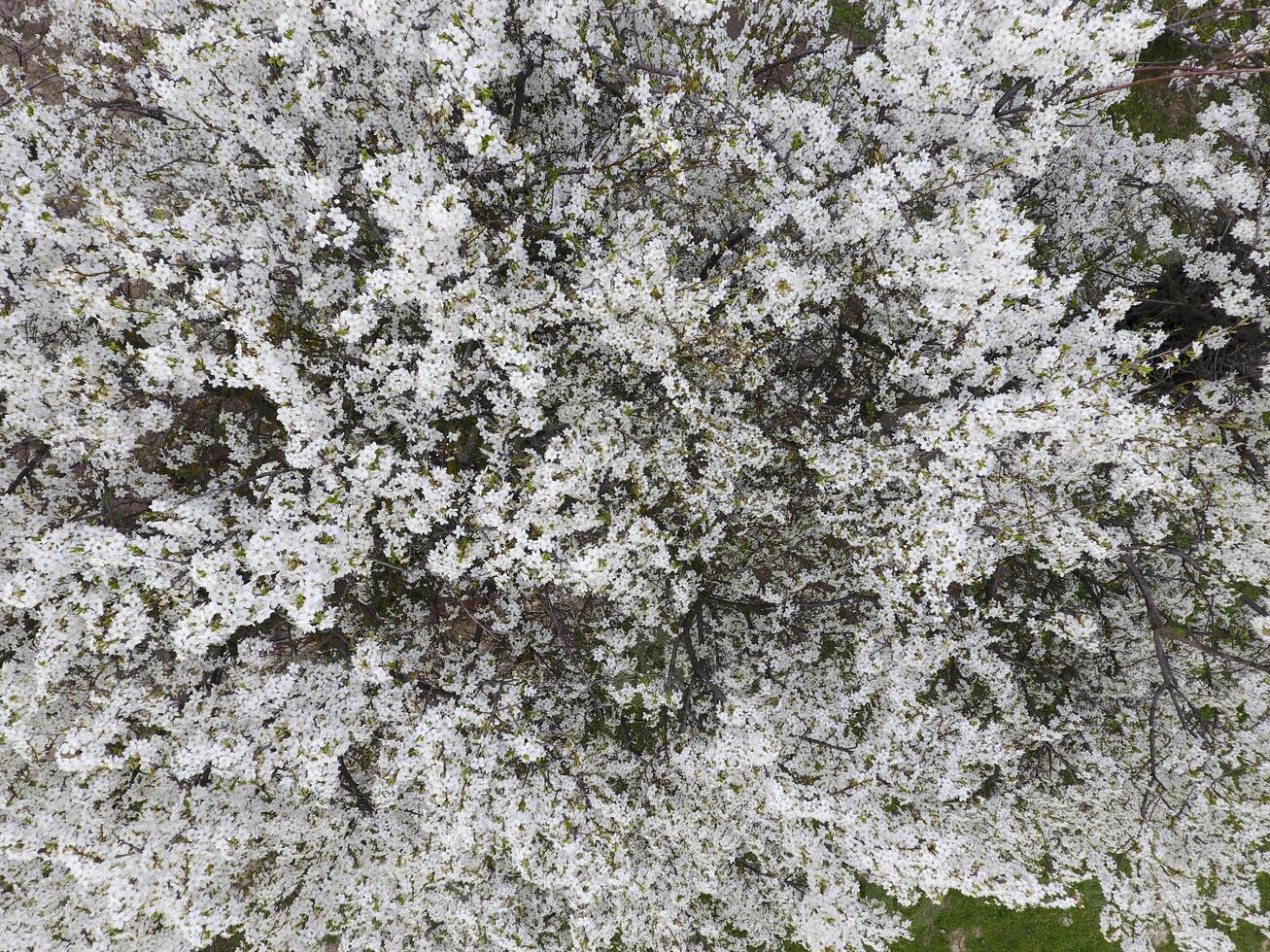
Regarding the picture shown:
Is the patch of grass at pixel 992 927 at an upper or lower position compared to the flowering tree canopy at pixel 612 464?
lower

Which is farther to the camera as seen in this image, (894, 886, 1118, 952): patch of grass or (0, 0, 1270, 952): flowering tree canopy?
(894, 886, 1118, 952): patch of grass

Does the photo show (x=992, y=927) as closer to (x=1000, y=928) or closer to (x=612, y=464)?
(x=1000, y=928)

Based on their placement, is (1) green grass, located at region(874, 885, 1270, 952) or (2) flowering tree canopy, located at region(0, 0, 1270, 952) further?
(1) green grass, located at region(874, 885, 1270, 952)

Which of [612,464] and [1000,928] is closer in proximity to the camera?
[612,464]

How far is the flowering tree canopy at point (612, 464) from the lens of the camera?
22.3 feet

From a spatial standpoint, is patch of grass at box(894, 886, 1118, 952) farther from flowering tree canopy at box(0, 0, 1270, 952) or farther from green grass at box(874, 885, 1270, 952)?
flowering tree canopy at box(0, 0, 1270, 952)

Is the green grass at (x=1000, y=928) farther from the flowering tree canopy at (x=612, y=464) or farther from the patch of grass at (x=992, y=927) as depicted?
the flowering tree canopy at (x=612, y=464)

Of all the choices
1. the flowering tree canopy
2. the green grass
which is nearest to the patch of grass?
the green grass

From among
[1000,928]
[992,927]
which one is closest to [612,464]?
[992,927]

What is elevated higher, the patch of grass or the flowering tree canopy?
the flowering tree canopy

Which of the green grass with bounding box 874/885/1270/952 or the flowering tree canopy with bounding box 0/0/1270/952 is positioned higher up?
the flowering tree canopy with bounding box 0/0/1270/952

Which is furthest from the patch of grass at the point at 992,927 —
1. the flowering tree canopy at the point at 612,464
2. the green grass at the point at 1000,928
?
the flowering tree canopy at the point at 612,464

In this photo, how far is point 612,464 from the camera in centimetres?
816

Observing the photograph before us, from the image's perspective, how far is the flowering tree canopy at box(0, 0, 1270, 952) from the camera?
6789 mm
